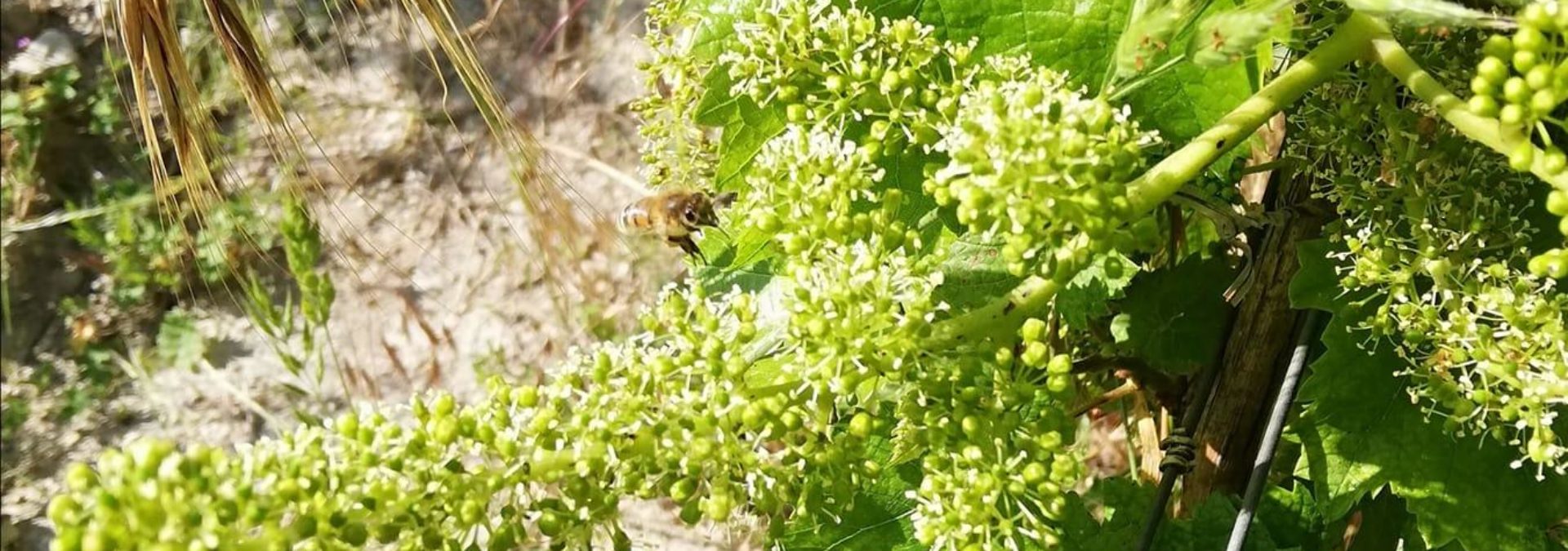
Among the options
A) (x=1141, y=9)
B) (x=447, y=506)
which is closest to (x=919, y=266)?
(x=1141, y=9)

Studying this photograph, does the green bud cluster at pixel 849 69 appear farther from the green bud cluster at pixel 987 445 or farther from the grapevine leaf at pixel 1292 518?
the grapevine leaf at pixel 1292 518

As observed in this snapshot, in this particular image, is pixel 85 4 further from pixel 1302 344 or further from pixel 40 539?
pixel 1302 344

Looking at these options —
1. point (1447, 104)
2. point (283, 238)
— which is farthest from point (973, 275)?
point (283, 238)

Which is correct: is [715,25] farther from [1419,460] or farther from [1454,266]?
[1419,460]

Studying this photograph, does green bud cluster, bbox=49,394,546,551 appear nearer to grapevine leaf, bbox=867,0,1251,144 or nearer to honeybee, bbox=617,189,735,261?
grapevine leaf, bbox=867,0,1251,144

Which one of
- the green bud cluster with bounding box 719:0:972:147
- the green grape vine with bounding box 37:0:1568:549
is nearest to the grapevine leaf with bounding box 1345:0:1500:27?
the green grape vine with bounding box 37:0:1568:549
